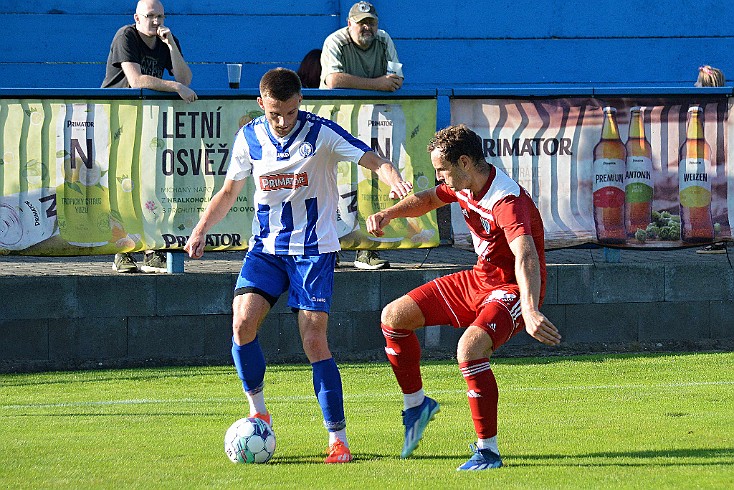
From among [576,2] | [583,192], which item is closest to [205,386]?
[583,192]

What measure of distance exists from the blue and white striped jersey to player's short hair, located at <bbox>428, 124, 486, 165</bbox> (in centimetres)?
58

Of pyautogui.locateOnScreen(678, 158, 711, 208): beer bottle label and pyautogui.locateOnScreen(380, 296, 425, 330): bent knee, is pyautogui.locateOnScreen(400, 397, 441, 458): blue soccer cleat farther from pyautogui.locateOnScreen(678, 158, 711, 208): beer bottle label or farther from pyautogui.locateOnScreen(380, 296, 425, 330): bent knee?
pyautogui.locateOnScreen(678, 158, 711, 208): beer bottle label

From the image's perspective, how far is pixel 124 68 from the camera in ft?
35.3

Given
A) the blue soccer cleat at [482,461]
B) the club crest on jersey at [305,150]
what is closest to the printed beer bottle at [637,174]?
the club crest on jersey at [305,150]

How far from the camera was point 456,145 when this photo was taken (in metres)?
6.58

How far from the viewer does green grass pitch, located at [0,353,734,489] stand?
615cm

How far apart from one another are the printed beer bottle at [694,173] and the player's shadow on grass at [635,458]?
4786 millimetres

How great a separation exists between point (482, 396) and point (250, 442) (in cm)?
122

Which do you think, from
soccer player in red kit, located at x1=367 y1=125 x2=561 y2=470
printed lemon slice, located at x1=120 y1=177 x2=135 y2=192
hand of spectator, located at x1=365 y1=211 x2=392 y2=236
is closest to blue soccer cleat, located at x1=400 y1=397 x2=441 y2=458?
soccer player in red kit, located at x1=367 y1=125 x2=561 y2=470

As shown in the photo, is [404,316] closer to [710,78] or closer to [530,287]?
[530,287]

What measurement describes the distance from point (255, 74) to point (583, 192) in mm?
5288

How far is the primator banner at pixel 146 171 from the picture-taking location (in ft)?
34.1

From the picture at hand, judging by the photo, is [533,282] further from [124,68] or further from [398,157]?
[124,68]

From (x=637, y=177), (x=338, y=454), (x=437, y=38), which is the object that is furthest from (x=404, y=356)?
(x=437, y=38)
